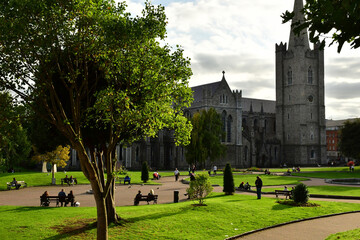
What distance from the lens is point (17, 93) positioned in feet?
48.7

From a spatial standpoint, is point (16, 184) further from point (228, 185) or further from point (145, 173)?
point (228, 185)

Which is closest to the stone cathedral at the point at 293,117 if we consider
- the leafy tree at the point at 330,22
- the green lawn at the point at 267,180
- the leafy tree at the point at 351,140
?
the leafy tree at the point at 351,140

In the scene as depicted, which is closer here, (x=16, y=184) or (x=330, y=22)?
(x=330, y=22)

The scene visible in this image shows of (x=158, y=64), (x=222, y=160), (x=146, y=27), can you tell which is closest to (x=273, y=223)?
(x=158, y=64)

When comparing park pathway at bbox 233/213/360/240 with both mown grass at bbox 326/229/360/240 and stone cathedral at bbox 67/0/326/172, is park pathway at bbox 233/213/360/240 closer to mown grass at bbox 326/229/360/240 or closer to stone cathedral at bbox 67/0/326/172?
mown grass at bbox 326/229/360/240

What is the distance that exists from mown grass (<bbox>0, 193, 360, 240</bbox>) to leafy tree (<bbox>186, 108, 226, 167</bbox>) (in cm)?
3418

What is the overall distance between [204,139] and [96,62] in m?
44.1

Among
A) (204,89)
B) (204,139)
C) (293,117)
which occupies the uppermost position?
(204,89)

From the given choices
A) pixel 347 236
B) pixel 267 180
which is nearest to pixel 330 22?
pixel 347 236

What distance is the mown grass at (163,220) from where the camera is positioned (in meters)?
16.0

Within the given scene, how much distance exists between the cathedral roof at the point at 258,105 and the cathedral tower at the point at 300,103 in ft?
27.6

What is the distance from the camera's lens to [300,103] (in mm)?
94688

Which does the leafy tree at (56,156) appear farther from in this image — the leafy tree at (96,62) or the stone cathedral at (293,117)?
the stone cathedral at (293,117)

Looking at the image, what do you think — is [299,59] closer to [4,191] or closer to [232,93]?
[232,93]
